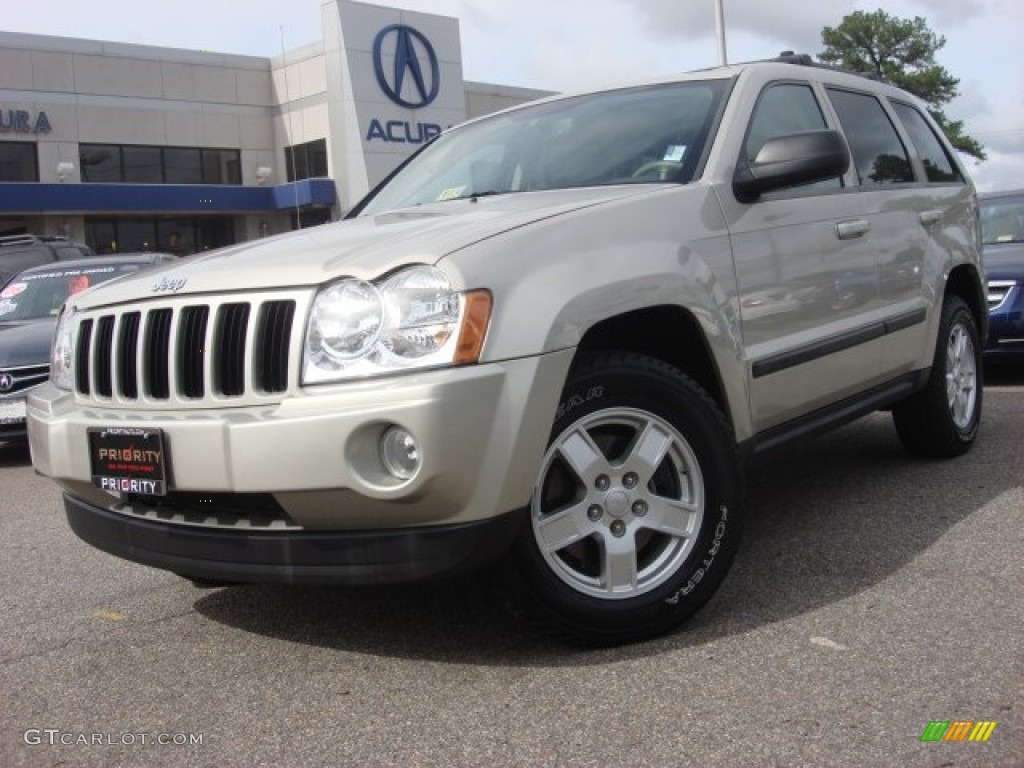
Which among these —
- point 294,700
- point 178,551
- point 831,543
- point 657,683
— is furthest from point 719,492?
point 178,551

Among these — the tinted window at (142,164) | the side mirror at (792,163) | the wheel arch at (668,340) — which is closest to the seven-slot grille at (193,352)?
the wheel arch at (668,340)

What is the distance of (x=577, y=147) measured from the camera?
4.15 meters

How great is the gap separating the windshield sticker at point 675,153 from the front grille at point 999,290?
16.7 feet

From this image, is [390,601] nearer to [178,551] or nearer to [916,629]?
[178,551]

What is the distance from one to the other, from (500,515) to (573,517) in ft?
1.09

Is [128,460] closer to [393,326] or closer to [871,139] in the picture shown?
[393,326]

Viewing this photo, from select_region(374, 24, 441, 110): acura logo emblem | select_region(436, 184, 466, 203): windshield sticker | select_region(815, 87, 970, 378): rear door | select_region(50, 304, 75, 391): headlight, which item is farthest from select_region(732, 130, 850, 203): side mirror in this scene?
select_region(374, 24, 441, 110): acura logo emblem

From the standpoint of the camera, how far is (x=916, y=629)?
3189 millimetres

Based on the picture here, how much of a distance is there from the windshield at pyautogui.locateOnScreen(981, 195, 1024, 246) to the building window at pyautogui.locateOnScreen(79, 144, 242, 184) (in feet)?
91.3

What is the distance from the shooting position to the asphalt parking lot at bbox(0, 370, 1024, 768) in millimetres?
2607

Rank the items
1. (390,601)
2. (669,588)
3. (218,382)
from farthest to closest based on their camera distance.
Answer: (390,601), (669,588), (218,382)

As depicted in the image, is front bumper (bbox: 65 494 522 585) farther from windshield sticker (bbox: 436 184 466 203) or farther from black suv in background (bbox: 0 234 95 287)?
black suv in background (bbox: 0 234 95 287)

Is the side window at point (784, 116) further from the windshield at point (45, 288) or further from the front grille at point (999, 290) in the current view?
the windshield at point (45, 288)

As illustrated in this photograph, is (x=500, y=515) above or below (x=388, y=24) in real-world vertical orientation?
below
